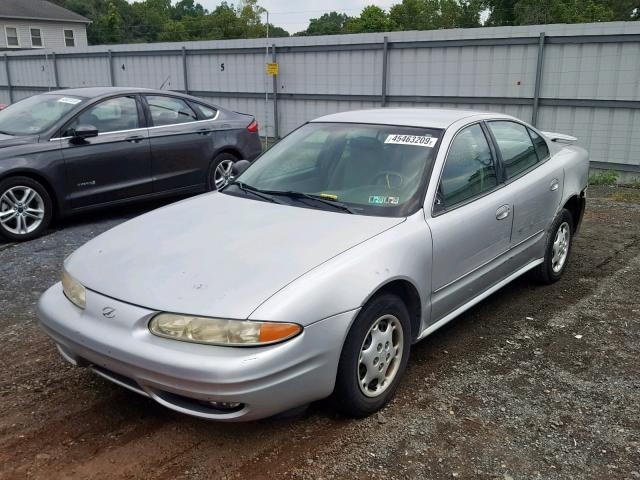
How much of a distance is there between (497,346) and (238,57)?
12.3 meters

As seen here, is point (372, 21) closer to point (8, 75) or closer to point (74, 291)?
point (8, 75)

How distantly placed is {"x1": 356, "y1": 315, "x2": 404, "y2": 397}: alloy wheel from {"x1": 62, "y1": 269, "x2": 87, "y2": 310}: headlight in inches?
57.1

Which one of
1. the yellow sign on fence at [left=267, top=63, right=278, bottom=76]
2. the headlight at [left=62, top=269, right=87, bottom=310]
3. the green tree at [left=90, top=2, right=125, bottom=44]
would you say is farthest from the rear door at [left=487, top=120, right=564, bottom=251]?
the green tree at [left=90, top=2, right=125, bottom=44]

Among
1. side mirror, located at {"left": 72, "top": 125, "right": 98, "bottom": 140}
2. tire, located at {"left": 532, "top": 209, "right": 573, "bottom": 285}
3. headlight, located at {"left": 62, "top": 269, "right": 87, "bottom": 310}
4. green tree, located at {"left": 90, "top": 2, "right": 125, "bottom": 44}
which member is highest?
green tree, located at {"left": 90, "top": 2, "right": 125, "bottom": 44}

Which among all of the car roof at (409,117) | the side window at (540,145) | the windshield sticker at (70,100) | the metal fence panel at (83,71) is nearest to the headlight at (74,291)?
the car roof at (409,117)

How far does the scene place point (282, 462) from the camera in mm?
2906

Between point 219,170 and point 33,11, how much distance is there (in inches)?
1686

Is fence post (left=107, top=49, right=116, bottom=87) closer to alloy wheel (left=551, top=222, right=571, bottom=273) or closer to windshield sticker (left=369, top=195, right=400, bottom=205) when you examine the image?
alloy wheel (left=551, top=222, right=571, bottom=273)

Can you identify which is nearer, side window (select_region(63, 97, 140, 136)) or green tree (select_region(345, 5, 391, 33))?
side window (select_region(63, 97, 140, 136))

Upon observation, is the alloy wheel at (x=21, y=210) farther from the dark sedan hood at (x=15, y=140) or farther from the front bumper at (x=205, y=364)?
the front bumper at (x=205, y=364)

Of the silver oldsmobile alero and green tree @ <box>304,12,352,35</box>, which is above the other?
green tree @ <box>304,12,352,35</box>

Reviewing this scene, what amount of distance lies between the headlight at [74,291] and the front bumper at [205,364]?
0.26 feet

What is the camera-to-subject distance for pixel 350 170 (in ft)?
13.2

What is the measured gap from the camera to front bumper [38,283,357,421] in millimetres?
2666
